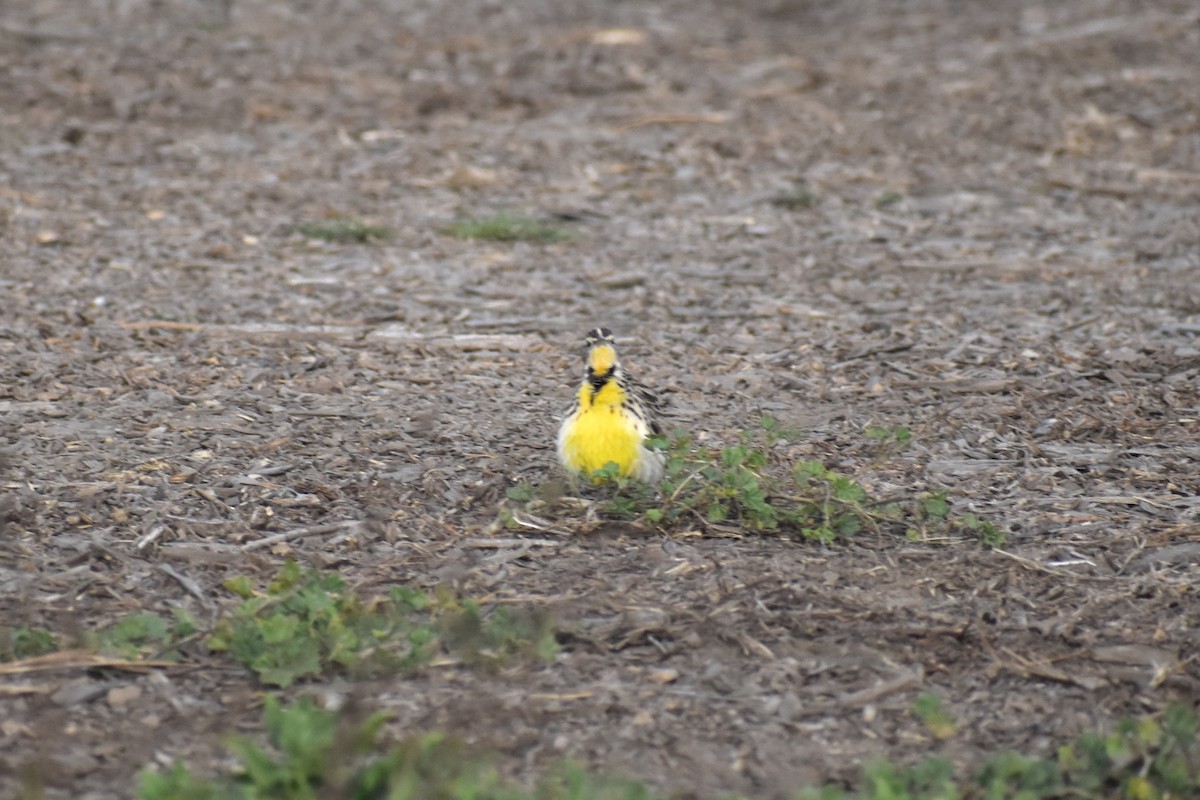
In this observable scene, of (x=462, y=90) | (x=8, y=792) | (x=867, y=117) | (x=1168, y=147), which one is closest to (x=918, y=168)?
(x=867, y=117)

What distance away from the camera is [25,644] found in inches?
203

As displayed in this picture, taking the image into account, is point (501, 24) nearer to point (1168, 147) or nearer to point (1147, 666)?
point (1168, 147)

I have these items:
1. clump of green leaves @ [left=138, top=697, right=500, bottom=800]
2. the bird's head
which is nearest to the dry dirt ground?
clump of green leaves @ [left=138, top=697, right=500, bottom=800]

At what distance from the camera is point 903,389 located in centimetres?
830

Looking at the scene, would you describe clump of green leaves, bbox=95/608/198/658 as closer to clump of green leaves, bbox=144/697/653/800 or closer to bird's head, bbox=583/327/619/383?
clump of green leaves, bbox=144/697/653/800

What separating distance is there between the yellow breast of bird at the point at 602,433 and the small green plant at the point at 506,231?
432 cm

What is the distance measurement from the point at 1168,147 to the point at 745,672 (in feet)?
29.7

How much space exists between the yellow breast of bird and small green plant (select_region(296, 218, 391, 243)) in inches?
174

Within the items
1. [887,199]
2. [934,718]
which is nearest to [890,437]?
[934,718]

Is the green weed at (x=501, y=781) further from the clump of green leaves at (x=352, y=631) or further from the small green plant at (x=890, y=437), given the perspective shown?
the small green plant at (x=890, y=437)

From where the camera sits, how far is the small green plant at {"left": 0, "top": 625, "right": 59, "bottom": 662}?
5113 mm

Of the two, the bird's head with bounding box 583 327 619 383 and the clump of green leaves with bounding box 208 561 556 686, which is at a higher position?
the bird's head with bounding box 583 327 619 383

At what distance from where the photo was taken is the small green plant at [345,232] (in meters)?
10.6

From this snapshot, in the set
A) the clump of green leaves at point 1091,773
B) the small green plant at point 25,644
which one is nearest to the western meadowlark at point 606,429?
the clump of green leaves at point 1091,773
